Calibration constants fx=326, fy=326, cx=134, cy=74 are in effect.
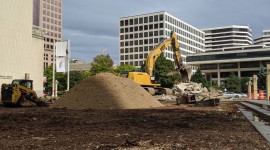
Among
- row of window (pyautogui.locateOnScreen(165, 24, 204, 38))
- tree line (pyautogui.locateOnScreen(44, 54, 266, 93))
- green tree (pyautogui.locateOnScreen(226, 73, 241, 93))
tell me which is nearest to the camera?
tree line (pyautogui.locateOnScreen(44, 54, 266, 93))

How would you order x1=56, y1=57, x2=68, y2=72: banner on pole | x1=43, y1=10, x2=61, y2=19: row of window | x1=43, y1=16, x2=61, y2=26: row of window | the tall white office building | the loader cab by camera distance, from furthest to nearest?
x1=43, y1=10, x2=61, y2=19: row of window
x1=43, y1=16, x2=61, y2=26: row of window
the tall white office building
x1=56, y1=57, x2=68, y2=72: banner on pole
the loader cab

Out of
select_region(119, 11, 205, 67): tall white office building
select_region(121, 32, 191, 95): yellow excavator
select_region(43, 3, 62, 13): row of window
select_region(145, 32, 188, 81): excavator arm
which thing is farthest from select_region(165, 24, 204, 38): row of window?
select_region(121, 32, 191, 95): yellow excavator

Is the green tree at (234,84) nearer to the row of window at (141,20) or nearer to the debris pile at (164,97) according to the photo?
the row of window at (141,20)

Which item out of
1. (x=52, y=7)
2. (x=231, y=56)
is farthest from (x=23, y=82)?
(x=52, y=7)

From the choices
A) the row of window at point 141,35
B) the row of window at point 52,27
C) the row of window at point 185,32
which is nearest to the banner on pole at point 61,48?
the row of window at point 141,35

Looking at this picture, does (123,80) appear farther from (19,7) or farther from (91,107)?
(19,7)

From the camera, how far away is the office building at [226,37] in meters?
194

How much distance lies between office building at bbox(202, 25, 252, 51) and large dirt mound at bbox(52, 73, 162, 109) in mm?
173010

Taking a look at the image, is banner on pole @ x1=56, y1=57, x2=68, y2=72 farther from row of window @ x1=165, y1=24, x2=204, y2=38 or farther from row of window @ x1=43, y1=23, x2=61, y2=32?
row of window @ x1=43, y1=23, x2=61, y2=32

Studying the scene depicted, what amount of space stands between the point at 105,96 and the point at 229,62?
105 meters

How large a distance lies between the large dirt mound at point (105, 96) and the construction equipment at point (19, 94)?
5.62m

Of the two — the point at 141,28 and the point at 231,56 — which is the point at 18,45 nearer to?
the point at 231,56

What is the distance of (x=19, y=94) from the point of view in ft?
95.9

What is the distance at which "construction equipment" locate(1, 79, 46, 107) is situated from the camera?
1131 inches
